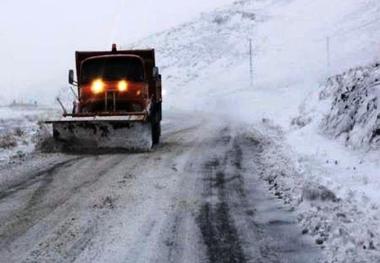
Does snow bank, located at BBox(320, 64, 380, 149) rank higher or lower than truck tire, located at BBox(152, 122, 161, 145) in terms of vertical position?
higher

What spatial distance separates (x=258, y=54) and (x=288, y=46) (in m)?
2.61

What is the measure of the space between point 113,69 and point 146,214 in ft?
29.0

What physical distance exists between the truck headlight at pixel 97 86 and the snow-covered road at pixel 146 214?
3.41 meters

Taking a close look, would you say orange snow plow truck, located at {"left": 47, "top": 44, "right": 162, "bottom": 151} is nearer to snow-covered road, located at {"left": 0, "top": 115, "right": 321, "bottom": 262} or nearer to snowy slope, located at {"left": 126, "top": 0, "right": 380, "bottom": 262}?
snow-covered road, located at {"left": 0, "top": 115, "right": 321, "bottom": 262}

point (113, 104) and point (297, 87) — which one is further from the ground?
point (297, 87)

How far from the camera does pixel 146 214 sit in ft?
25.3

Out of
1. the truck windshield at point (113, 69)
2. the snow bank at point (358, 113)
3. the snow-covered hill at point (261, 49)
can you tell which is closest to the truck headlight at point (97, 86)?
the truck windshield at point (113, 69)

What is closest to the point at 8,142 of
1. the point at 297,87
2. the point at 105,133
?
the point at 105,133

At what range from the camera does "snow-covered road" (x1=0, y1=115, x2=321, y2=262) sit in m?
6.14

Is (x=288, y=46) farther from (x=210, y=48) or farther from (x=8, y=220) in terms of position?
(x=8, y=220)

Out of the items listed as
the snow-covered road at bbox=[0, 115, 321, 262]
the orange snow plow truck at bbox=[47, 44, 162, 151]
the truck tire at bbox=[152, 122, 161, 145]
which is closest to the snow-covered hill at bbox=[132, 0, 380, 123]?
the truck tire at bbox=[152, 122, 161, 145]

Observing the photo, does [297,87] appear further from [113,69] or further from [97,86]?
[97,86]

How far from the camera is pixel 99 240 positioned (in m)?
6.57

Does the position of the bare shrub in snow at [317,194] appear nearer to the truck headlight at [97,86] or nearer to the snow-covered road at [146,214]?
the snow-covered road at [146,214]
